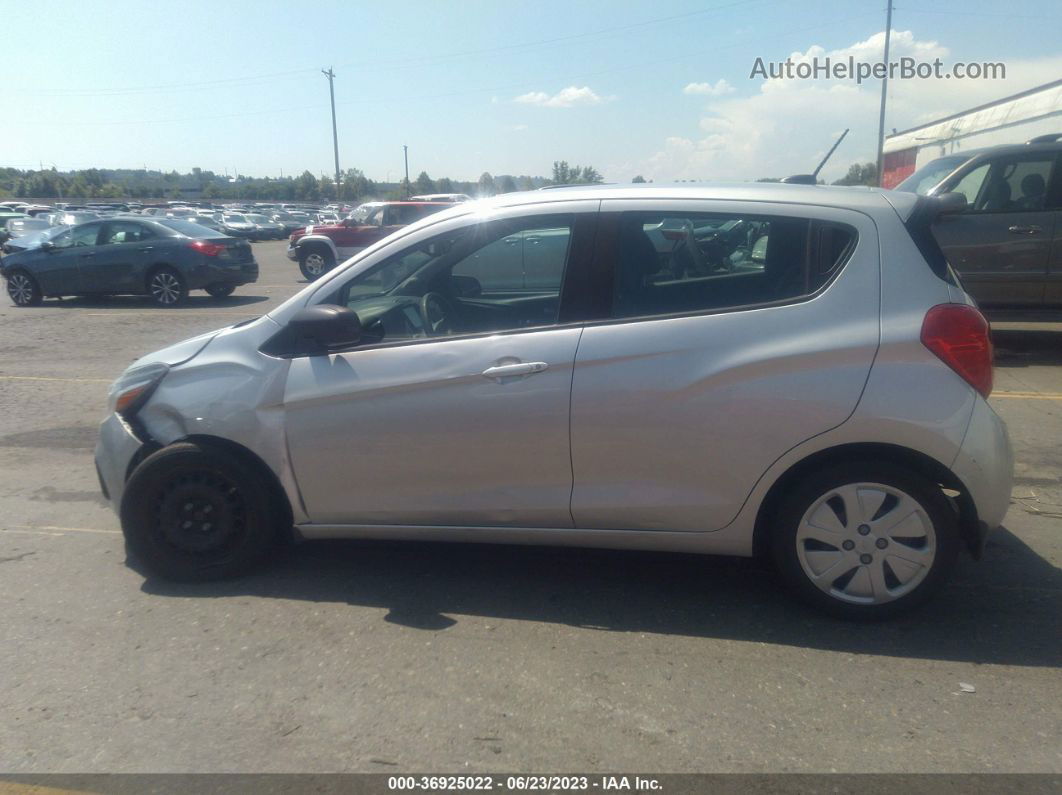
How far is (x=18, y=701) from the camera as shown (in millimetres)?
3279

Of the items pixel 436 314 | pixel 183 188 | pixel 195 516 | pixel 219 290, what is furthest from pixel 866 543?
pixel 183 188

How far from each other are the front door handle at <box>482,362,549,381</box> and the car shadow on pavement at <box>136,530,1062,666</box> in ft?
3.52

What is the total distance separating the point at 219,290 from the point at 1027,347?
1327cm

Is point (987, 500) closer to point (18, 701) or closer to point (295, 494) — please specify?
point (295, 494)

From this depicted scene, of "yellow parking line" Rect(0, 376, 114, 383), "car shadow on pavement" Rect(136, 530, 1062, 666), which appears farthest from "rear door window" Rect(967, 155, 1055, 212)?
"yellow parking line" Rect(0, 376, 114, 383)

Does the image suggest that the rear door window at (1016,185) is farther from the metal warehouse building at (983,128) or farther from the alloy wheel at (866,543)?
the metal warehouse building at (983,128)

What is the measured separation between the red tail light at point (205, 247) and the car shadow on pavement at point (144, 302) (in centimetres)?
93

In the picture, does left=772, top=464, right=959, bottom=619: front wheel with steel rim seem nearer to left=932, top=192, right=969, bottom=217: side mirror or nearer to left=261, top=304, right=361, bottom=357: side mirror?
left=932, top=192, right=969, bottom=217: side mirror

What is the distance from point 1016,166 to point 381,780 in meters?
9.30

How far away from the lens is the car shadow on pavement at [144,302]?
15789 millimetres

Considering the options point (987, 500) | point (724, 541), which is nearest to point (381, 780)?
point (724, 541)

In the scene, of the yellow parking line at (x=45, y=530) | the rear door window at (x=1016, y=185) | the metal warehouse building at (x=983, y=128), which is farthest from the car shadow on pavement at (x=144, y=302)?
the metal warehouse building at (x=983, y=128)

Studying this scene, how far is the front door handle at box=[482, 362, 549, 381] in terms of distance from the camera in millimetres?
3721

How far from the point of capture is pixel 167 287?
15.8 meters
